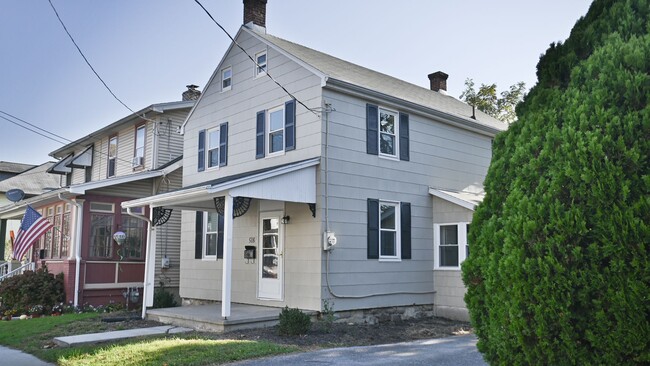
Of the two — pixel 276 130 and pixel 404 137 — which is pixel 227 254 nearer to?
pixel 276 130

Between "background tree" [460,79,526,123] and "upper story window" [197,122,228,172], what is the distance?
60.3 feet

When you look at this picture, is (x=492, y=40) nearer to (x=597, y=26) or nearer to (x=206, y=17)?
(x=206, y=17)

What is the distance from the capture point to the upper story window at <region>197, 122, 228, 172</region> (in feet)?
51.2

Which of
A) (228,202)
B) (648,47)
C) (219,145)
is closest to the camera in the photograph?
(648,47)

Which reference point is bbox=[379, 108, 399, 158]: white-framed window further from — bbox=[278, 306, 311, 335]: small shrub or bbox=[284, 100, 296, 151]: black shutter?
bbox=[278, 306, 311, 335]: small shrub

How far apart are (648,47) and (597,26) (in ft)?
1.89

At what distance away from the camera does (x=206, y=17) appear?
11.5 meters

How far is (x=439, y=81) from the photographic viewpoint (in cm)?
2164

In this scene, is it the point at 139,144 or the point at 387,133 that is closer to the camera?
the point at 387,133

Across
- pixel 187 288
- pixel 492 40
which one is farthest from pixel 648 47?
pixel 187 288

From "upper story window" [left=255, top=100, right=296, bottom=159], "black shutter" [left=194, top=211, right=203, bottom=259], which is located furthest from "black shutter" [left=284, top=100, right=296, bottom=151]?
"black shutter" [left=194, top=211, right=203, bottom=259]

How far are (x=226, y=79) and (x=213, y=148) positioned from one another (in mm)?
1963

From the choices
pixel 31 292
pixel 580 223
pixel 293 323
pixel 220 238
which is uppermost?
pixel 220 238

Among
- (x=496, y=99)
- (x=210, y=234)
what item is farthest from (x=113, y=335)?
(x=496, y=99)
